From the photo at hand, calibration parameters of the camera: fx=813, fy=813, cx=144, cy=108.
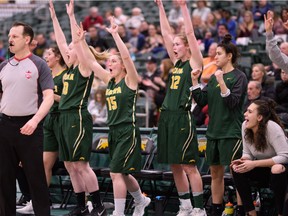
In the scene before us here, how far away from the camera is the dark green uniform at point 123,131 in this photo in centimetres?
908

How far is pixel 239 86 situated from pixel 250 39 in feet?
20.6

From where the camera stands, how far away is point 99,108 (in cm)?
1321

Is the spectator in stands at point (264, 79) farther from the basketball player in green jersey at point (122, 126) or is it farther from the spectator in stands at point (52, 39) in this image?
the spectator in stands at point (52, 39)

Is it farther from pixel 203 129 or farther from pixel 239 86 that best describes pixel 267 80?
pixel 239 86

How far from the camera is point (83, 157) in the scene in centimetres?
953

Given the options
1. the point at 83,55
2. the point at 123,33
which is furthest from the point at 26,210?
the point at 123,33

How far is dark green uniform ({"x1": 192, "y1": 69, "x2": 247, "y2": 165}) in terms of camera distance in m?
9.05

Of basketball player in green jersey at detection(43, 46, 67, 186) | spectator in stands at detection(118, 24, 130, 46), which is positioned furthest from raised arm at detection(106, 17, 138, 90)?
spectator in stands at detection(118, 24, 130, 46)

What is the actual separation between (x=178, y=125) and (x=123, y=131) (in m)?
0.62

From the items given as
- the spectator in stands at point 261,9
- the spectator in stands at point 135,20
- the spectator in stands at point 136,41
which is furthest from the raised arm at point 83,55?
the spectator in stands at point 135,20

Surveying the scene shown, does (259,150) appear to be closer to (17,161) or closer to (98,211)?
Result: (98,211)

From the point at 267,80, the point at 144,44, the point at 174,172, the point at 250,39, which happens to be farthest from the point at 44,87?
the point at 144,44

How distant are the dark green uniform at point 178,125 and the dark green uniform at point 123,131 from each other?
31cm

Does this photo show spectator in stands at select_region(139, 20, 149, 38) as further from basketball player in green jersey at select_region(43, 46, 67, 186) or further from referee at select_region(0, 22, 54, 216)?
referee at select_region(0, 22, 54, 216)
